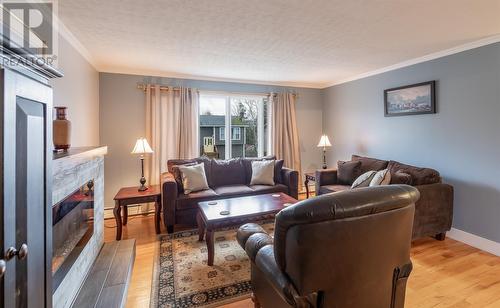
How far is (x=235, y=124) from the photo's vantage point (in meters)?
4.92

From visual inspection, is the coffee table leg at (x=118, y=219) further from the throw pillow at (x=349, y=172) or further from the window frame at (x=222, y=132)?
the throw pillow at (x=349, y=172)

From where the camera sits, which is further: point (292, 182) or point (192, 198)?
point (292, 182)

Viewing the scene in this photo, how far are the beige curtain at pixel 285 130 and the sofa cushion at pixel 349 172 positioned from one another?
4.01 ft

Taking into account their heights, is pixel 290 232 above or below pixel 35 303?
above

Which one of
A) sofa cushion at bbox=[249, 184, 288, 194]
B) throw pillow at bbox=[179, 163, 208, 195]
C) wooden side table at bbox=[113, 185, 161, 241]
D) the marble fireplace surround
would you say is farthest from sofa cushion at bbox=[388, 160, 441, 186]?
the marble fireplace surround

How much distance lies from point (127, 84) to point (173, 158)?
1395 mm

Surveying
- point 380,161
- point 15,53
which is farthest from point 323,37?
point 15,53

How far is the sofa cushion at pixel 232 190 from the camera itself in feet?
11.6

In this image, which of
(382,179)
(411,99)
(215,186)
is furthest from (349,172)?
(215,186)

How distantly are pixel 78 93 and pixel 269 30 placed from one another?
7.68ft

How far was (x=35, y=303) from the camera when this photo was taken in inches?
36.8

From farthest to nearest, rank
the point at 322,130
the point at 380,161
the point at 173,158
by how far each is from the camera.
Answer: the point at 322,130, the point at 173,158, the point at 380,161

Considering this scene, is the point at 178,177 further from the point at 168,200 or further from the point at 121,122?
the point at 121,122

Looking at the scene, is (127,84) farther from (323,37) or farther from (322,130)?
(322,130)
